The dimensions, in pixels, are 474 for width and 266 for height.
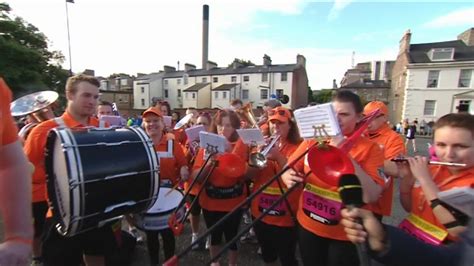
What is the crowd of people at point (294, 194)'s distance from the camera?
1.15 meters

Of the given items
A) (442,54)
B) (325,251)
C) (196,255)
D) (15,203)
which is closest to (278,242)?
(325,251)

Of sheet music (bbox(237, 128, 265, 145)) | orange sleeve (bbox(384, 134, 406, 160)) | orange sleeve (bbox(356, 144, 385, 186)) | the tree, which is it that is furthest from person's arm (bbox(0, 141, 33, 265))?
the tree

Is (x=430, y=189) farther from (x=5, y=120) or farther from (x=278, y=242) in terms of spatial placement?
(x=5, y=120)

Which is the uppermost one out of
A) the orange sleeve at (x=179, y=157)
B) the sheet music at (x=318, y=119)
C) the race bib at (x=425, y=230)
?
the sheet music at (x=318, y=119)

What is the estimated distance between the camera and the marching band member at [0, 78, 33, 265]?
119cm

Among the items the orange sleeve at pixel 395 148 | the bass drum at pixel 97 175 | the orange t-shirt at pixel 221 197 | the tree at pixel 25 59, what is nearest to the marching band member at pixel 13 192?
the bass drum at pixel 97 175

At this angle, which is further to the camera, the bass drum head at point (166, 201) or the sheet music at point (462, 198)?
the bass drum head at point (166, 201)

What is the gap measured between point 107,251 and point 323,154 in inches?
82.2

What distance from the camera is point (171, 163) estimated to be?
3096 millimetres

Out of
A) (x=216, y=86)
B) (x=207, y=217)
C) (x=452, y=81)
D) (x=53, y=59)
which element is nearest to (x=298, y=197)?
(x=207, y=217)

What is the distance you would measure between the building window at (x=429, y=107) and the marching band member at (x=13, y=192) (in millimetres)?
36222

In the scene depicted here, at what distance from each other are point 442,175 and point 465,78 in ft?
118

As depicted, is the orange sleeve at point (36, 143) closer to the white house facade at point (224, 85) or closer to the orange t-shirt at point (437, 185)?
the orange t-shirt at point (437, 185)

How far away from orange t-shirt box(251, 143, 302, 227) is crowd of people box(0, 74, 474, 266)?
1cm
